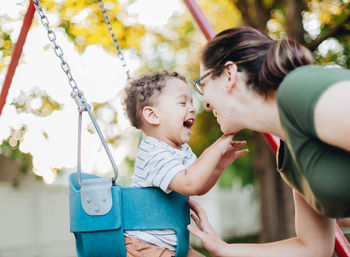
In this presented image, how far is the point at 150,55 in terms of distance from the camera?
8.23 m

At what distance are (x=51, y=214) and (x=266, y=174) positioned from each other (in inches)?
127

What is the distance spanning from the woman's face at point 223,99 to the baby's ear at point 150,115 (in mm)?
327

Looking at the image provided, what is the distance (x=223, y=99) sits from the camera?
1484 mm

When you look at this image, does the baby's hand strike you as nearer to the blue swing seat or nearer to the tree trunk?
the blue swing seat

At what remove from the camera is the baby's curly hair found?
1874 millimetres

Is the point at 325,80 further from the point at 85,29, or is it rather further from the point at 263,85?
the point at 85,29

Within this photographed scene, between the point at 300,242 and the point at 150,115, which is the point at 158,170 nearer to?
the point at 150,115

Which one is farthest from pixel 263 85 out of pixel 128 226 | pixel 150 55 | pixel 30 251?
pixel 150 55

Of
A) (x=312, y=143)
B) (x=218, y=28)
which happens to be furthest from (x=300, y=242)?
(x=218, y=28)

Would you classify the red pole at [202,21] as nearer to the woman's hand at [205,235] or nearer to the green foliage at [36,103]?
the woman's hand at [205,235]

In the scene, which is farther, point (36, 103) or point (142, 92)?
point (36, 103)

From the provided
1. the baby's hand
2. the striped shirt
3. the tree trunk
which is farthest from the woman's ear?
the tree trunk

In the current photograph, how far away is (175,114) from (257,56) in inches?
19.3

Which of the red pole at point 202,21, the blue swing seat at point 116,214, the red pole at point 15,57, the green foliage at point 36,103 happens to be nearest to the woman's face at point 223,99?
the blue swing seat at point 116,214
